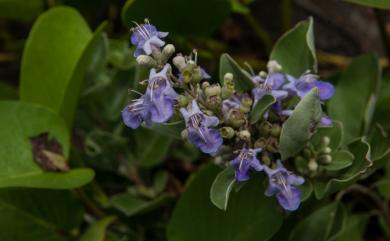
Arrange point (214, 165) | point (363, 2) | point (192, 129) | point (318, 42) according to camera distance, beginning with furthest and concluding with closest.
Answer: point (318, 42), point (214, 165), point (363, 2), point (192, 129)

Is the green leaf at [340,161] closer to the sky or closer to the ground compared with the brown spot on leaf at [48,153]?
closer to the sky

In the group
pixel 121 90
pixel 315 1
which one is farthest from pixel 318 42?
pixel 121 90

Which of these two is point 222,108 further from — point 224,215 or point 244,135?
point 224,215

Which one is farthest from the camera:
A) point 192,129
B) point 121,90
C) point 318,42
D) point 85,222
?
point 318,42

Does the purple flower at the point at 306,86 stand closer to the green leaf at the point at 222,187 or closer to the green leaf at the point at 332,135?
the green leaf at the point at 332,135

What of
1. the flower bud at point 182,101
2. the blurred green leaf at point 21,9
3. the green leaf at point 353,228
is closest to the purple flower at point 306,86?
the flower bud at point 182,101

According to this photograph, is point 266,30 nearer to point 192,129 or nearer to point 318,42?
point 318,42

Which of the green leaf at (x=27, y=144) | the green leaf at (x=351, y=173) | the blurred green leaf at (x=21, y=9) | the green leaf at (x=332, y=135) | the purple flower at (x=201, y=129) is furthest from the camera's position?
the blurred green leaf at (x=21, y=9)
